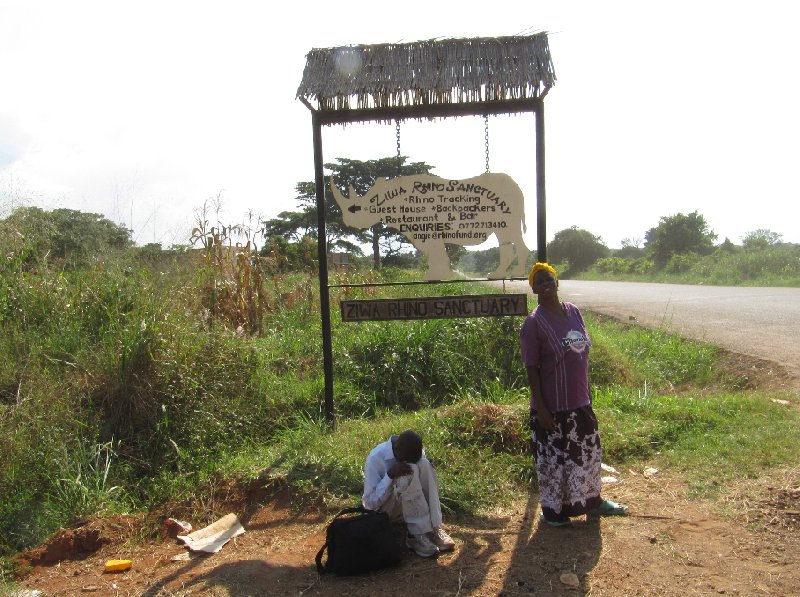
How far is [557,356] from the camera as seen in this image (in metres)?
3.74

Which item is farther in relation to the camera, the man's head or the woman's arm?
the woman's arm

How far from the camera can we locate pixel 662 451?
194 inches

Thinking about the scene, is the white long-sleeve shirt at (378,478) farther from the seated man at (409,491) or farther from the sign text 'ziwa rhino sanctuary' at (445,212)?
the sign text 'ziwa rhino sanctuary' at (445,212)

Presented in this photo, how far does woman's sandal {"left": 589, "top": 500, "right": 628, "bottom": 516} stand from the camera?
394 centimetres

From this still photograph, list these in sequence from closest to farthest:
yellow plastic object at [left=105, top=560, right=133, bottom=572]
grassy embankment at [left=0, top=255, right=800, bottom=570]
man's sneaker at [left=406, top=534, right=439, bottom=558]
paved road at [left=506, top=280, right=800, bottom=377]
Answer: man's sneaker at [left=406, top=534, right=439, bottom=558], yellow plastic object at [left=105, top=560, right=133, bottom=572], grassy embankment at [left=0, top=255, right=800, bottom=570], paved road at [left=506, top=280, right=800, bottom=377]

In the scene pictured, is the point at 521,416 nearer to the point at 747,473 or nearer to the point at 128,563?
the point at 747,473

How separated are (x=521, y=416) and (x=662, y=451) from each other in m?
1.05

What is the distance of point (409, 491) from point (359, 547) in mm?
429

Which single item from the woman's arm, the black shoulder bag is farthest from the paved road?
the black shoulder bag

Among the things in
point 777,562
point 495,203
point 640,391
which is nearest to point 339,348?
point 495,203

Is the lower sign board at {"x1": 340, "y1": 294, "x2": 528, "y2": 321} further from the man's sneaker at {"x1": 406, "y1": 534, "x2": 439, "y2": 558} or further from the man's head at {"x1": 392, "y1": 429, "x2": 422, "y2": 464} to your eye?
the man's sneaker at {"x1": 406, "y1": 534, "x2": 439, "y2": 558}

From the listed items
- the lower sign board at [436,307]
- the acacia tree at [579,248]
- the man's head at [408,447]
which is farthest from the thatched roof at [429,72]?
the acacia tree at [579,248]

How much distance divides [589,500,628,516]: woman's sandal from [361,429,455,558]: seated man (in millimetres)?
965

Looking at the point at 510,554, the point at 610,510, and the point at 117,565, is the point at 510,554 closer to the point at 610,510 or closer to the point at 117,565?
the point at 610,510
